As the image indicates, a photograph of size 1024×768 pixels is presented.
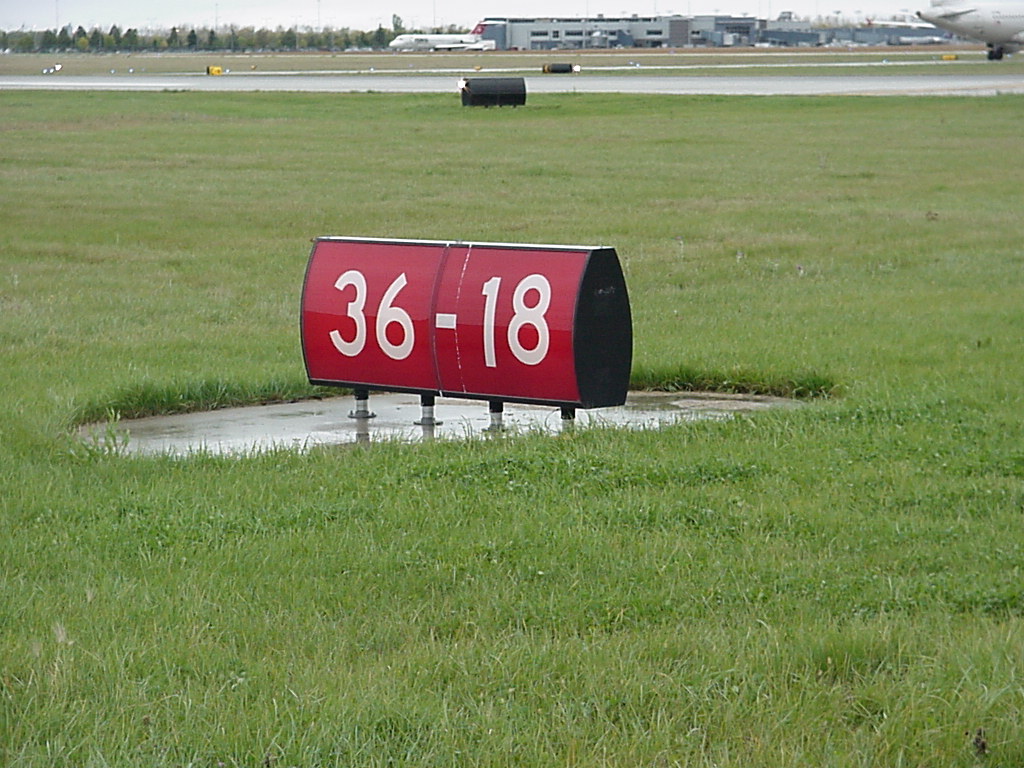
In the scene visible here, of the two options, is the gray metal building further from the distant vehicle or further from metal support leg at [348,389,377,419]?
metal support leg at [348,389,377,419]

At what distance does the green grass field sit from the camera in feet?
14.3

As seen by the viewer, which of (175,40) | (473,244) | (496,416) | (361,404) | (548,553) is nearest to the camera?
(548,553)

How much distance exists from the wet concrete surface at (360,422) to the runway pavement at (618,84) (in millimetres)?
46558

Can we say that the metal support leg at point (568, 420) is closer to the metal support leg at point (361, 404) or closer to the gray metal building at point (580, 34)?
the metal support leg at point (361, 404)

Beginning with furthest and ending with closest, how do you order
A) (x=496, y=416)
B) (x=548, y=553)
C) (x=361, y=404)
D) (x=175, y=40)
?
(x=175, y=40) < (x=361, y=404) < (x=496, y=416) < (x=548, y=553)

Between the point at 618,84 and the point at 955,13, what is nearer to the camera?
the point at 618,84

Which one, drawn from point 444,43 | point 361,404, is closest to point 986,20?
point 444,43

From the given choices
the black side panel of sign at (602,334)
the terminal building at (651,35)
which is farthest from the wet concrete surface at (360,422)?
the terminal building at (651,35)

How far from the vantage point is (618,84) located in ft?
208

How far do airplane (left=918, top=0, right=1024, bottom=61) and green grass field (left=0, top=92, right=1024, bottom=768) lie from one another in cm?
6916

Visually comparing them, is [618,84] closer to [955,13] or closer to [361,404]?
[955,13]

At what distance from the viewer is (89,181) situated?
2616cm

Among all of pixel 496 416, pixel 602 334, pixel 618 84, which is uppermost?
pixel 602 334

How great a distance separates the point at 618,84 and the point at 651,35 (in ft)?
378
